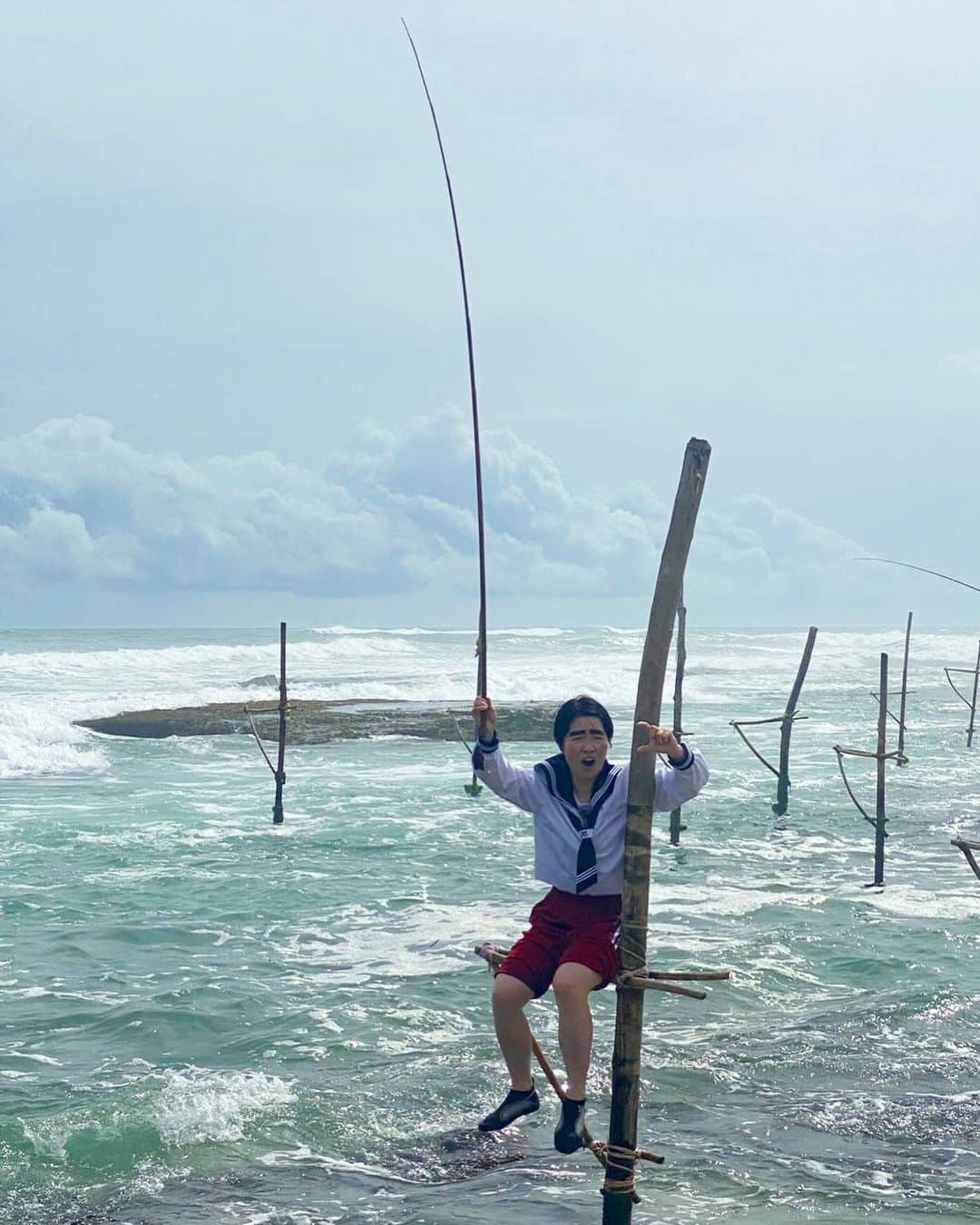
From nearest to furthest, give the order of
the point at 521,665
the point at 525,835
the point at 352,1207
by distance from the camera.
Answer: the point at 352,1207, the point at 525,835, the point at 521,665

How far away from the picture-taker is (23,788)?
70.8 feet

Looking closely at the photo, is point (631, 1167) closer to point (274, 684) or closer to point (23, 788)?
point (23, 788)

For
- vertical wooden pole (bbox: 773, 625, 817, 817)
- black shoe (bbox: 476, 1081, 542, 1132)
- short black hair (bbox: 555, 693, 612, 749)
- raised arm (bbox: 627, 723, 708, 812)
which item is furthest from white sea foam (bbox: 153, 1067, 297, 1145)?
vertical wooden pole (bbox: 773, 625, 817, 817)

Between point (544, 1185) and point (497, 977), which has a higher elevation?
point (497, 977)

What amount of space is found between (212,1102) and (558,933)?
336cm

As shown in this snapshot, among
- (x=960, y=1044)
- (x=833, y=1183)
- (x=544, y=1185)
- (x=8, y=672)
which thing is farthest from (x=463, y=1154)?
(x=8, y=672)

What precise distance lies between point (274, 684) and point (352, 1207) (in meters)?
37.0

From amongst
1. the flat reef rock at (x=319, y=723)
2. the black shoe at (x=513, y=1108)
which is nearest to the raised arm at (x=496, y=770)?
the black shoe at (x=513, y=1108)

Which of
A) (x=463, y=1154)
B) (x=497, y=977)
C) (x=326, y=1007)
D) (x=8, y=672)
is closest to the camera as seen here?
(x=497, y=977)

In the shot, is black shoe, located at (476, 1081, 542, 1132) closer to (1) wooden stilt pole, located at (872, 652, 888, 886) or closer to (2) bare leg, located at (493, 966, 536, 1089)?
(2) bare leg, located at (493, 966, 536, 1089)

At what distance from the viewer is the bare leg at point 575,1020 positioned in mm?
4633

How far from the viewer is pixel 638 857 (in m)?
4.61

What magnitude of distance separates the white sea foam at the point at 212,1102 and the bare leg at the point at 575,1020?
9.66 ft

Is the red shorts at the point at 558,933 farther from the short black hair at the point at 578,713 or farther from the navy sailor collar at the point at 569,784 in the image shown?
the short black hair at the point at 578,713
